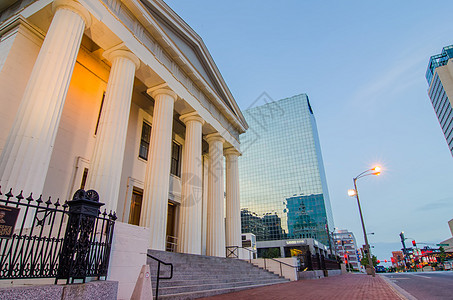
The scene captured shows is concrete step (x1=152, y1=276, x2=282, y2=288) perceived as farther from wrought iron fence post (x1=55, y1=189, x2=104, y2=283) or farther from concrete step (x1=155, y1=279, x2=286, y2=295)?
wrought iron fence post (x1=55, y1=189, x2=104, y2=283)

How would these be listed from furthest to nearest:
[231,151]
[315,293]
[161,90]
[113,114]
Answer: [231,151] → [161,90] → [113,114] → [315,293]

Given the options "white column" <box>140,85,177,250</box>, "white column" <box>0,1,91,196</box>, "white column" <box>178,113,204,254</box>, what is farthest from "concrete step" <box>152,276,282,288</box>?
"white column" <box>0,1,91,196</box>

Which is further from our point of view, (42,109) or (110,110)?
(110,110)

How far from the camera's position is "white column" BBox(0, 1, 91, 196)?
659cm

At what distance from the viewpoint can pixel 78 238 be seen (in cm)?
415

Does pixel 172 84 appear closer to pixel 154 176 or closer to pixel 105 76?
pixel 105 76

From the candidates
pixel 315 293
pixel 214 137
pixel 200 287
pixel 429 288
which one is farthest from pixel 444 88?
pixel 200 287

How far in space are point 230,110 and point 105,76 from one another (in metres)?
9.82

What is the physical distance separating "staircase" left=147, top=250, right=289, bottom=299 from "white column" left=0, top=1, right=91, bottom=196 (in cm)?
442

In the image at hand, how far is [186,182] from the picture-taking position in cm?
1448

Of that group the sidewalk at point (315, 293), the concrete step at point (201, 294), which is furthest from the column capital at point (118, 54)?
the sidewalk at point (315, 293)

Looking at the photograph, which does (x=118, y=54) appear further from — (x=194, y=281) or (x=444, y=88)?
(x=444, y=88)

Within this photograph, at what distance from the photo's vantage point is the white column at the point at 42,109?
6.59 metres

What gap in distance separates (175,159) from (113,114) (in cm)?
909
